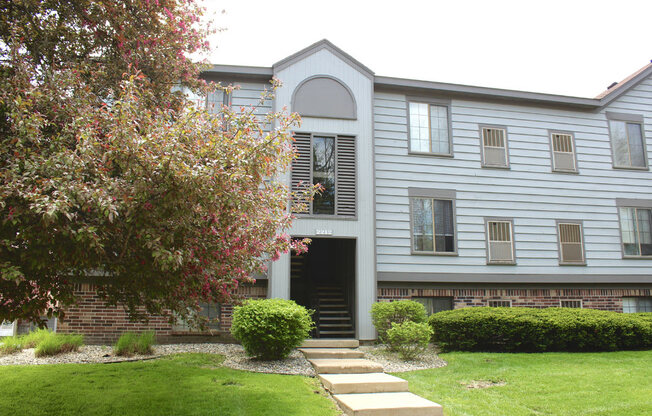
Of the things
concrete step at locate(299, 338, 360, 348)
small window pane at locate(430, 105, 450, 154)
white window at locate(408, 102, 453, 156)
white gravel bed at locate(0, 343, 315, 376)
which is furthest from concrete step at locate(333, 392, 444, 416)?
small window pane at locate(430, 105, 450, 154)

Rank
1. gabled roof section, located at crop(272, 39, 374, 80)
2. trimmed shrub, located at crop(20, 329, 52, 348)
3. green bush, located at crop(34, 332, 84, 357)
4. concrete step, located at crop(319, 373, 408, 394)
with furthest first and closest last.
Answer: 1. gabled roof section, located at crop(272, 39, 374, 80)
2. trimmed shrub, located at crop(20, 329, 52, 348)
3. green bush, located at crop(34, 332, 84, 357)
4. concrete step, located at crop(319, 373, 408, 394)

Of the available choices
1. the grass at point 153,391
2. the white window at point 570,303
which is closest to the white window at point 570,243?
the white window at point 570,303

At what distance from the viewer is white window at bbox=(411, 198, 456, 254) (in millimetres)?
13171

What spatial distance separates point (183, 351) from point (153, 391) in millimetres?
3378

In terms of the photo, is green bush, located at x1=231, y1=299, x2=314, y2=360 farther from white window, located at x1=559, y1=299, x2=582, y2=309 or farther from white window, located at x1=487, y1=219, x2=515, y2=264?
white window, located at x1=559, y1=299, x2=582, y2=309

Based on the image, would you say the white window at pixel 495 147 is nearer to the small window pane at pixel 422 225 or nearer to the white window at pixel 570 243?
the small window pane at pixel 422 225

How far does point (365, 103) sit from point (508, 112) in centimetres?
472

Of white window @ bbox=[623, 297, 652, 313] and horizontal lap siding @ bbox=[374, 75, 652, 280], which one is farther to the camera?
white window @ bbox=[623, 297, 652, 313]

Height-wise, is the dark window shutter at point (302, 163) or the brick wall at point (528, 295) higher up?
the dark window shutter at point (302, 163)

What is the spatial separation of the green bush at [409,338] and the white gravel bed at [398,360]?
0.54ft

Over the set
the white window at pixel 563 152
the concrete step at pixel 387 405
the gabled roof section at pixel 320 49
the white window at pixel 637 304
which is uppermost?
the gabled roof section at pixel 320 49

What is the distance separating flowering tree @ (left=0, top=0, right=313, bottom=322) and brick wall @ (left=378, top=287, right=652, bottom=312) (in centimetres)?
695

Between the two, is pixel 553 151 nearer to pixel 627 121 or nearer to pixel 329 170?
pixel 627 121

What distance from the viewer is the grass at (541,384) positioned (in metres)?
6.34
